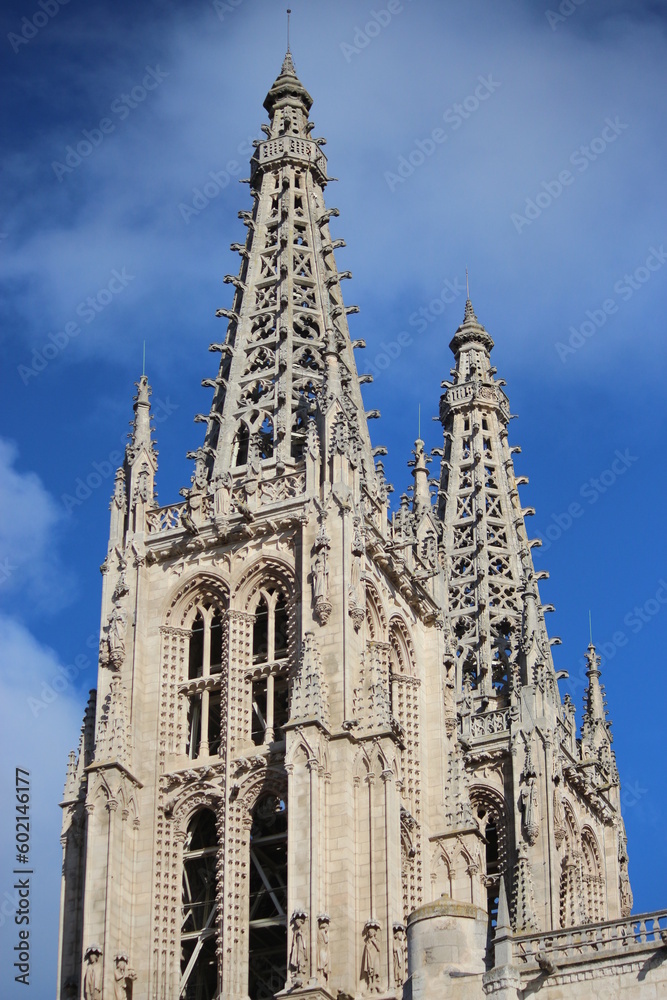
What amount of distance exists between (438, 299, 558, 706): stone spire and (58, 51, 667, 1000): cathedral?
333 mm

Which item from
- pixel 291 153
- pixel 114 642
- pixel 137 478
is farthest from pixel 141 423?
pixel 291 153

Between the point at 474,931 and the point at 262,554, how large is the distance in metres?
21.7

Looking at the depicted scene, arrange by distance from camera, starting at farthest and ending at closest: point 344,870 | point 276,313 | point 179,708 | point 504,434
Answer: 1. point 504,434
2. point 276,313
3. point 179,708
4. point 344,870

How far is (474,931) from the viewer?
1676 inches

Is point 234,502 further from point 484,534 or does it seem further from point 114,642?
point 484,534

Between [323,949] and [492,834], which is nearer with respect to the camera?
[323,949]

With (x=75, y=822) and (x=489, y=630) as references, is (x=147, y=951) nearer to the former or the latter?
(x=75, y=822)

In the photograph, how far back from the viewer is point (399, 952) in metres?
56.3

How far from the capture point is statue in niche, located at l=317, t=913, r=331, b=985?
54938mm

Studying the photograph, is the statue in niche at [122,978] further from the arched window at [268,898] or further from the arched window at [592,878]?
the arched window at [592,878]

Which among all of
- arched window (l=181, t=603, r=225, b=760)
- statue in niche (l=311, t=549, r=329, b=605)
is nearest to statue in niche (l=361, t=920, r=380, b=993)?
arched window (l=181, t=603, r=225, b=760)

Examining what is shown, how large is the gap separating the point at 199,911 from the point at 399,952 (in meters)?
5.98

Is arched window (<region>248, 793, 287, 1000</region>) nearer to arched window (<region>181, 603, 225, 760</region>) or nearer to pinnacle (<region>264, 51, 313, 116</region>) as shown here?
arched window (<region>181, 603, 225, 760</region>)

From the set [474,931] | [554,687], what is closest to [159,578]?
[554,687]
